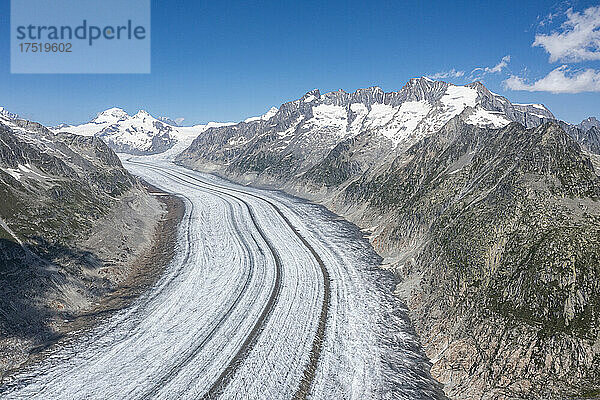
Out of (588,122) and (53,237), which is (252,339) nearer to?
(53,237)

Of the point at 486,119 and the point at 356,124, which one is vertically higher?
the point at 356,124

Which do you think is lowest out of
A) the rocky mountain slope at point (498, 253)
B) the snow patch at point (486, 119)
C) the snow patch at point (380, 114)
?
the rocky mountain slope at point (498, 253)

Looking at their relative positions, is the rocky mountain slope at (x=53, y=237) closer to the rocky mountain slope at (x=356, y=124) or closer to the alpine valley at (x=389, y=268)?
the alpine valley at (x=389, y=268)

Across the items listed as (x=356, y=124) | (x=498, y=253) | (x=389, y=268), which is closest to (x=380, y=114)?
(x=356, y=124)

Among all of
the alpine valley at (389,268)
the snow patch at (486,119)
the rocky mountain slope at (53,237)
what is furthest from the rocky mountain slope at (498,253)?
the rocky mountain slope at (53,237)

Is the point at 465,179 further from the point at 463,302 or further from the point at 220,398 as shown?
the point at 220,398

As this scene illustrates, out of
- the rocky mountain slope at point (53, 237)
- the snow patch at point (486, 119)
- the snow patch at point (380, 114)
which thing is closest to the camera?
the rocky mountain slope at point (53, 237)

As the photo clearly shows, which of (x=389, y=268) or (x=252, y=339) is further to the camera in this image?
(x=389, y=268)
